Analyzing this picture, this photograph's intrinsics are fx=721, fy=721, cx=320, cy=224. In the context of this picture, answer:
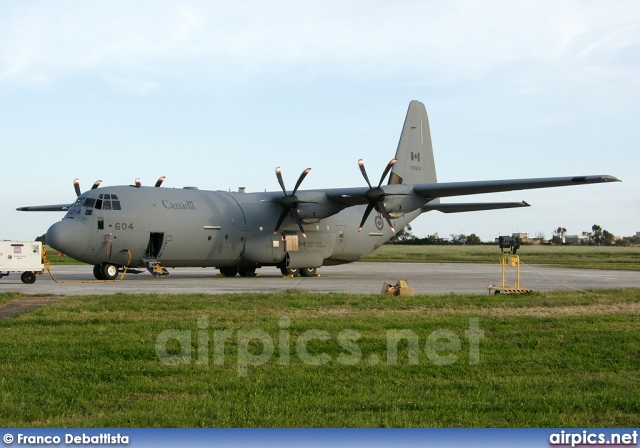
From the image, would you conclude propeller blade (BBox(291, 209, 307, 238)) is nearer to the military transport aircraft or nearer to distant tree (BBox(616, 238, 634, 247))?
the military transport aircraft

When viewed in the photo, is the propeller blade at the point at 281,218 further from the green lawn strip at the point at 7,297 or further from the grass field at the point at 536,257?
the grass field at the point at 536,257

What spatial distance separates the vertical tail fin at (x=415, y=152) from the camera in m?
36.6

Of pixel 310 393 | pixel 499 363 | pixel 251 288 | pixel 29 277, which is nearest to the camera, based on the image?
pixel 310 393

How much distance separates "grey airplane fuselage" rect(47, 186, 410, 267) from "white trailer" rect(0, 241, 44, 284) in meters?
1.82

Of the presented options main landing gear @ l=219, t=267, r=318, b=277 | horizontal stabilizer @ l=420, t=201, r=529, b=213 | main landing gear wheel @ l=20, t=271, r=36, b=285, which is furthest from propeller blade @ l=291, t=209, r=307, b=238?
main landing gear wheel @ l=20, t=271, r=36, b=285

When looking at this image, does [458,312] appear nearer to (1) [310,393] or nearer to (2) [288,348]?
(2) [288,348]

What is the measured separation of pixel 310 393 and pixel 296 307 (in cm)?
813

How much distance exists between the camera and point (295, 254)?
3206 centimetres

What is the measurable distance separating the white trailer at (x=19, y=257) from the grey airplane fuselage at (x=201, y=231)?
1.82 m

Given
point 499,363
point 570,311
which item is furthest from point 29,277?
point 499,363

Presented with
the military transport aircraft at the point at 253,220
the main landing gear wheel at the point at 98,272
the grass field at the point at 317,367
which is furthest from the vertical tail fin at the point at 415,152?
the grass field at the point at 317,367

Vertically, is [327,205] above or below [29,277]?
above

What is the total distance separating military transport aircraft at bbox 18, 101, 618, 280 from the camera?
26.6 metres

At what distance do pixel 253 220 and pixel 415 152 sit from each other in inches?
411
